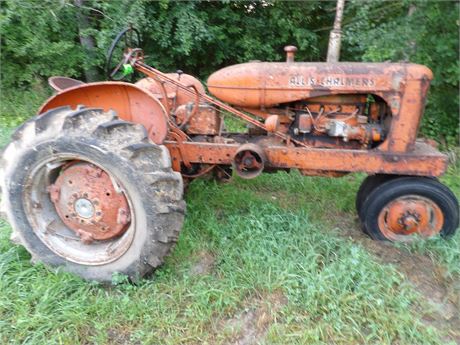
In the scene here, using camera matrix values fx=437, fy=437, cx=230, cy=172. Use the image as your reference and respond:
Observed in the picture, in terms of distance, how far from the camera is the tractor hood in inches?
116

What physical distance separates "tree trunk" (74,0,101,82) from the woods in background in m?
0.01

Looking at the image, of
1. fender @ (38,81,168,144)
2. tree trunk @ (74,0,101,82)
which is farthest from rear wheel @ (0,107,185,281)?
tree trunk @ (74,0,101,82)

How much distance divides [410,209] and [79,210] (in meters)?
2.27

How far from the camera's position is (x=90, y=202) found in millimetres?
2826

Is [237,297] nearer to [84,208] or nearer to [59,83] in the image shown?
[84,208]

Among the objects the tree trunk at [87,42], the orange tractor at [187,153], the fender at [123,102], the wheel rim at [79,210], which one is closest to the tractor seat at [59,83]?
the orange tractor at [187,153]

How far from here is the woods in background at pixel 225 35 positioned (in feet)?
16.2

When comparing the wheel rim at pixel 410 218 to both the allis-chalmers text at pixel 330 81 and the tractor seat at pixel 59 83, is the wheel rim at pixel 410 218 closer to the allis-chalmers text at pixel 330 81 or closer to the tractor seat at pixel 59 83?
the allis-chalmers text at pixel 330 81

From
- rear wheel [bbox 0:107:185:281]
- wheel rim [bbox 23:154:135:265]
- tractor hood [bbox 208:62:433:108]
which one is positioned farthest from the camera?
tractor hood [bbox 208:62:433:108]

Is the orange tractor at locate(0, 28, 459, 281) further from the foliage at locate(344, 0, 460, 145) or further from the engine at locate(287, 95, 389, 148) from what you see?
the foliage at locate(344, 0, 460, 145)

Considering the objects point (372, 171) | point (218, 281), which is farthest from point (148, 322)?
point (372, 171)

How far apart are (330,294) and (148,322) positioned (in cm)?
106

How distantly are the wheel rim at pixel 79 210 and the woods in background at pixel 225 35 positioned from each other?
346 centimetres

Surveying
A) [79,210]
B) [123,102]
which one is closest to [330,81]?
[123,102]
